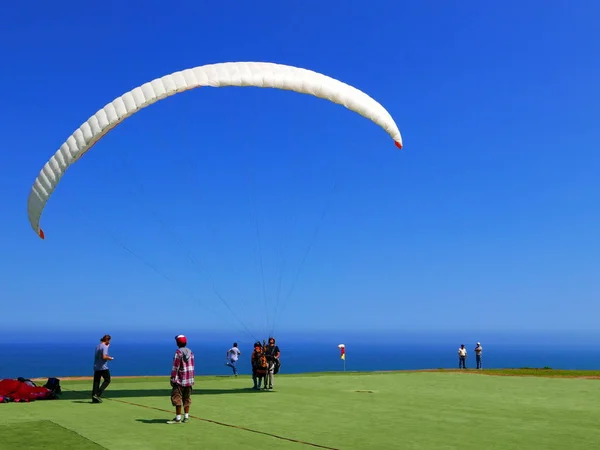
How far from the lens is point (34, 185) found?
17328 millimetres

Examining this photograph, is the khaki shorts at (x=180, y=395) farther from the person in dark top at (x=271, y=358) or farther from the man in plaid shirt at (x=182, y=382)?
the person in dark top at (x=271, y=358)

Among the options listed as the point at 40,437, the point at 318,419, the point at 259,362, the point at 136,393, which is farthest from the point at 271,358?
the point at 40,437

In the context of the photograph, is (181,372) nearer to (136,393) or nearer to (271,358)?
(136,393)

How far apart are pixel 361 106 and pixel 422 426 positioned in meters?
9.30

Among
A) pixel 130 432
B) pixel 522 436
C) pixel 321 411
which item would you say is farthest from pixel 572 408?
pixel 130 432

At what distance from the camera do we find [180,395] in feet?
43.0

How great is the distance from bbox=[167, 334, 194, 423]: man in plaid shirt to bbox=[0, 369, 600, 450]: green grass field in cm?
37

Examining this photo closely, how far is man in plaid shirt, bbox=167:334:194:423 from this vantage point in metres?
13.0

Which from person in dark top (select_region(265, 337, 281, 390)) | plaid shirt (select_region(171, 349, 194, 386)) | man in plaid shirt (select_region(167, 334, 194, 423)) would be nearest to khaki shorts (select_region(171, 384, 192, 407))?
man in plaid shirt (select_region(167, 334, 194, 423))

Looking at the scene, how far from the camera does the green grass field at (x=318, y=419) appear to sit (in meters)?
10.7

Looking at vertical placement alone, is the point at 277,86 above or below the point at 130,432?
above

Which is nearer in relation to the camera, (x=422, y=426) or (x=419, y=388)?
(x=422, y=426)

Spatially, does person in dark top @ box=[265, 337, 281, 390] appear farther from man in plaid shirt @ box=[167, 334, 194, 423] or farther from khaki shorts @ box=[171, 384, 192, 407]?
khaki shorts @ box=[171, 384, 192, 407]

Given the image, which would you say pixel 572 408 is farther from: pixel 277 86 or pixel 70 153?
pixel 70 153
